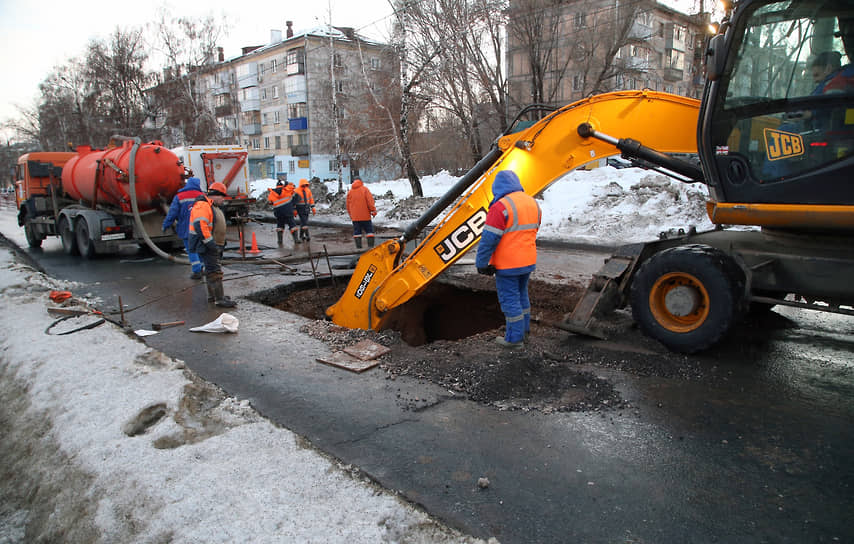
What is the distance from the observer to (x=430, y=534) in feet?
8.37

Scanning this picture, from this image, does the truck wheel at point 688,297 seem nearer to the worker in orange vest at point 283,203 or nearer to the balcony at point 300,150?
the worker in orange vest at point 283,203

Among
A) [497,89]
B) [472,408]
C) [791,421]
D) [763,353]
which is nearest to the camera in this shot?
[791,421]

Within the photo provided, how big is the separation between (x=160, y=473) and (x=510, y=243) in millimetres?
3313

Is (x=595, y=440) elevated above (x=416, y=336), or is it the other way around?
(x=595, y=440)

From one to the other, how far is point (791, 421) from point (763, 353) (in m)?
1.46

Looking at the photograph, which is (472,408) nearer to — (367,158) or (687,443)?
(687,443)

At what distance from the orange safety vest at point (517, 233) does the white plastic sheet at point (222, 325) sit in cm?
321

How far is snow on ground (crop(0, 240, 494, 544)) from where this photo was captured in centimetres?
265

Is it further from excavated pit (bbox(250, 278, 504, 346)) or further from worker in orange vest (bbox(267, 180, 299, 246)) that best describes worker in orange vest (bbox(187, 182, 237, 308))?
worker in orange vest (bbox(267, 180, 299, 246))

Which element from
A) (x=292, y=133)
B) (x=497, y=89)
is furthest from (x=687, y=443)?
(x=292, y=133)

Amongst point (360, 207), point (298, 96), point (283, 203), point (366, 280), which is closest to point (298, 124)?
point (298, 96)

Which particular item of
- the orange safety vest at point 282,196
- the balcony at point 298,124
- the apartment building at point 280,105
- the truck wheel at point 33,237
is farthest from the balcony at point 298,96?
the orange safety vest at point 282,196

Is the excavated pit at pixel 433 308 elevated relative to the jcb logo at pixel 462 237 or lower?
lower

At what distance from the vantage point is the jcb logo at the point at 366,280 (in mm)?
6002
